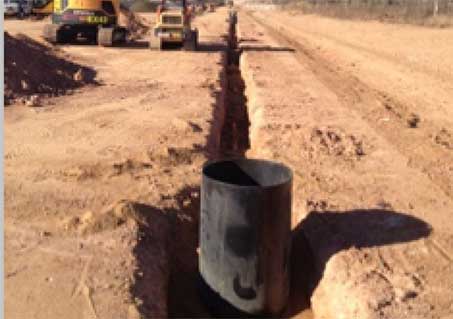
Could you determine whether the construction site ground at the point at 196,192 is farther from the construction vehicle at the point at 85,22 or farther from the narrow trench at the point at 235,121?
the construction vehicle at the point at 85,22

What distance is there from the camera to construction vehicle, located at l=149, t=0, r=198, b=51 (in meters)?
21.5

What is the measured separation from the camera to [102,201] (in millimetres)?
6781

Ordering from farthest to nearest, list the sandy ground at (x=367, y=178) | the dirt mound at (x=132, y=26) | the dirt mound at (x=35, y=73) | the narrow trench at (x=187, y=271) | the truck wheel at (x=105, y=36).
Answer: the dirt mound at (x=132, y=26) < the truck wheel at (x=105, y=36) < the dirt mound at (x=35, y=73) < the narrow trench at (x=187, y=271) < the sandy ground at (x=367, y=178)

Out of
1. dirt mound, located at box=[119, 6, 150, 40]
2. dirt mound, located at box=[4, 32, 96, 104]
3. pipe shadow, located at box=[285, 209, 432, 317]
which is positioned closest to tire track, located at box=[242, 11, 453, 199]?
pipe shadow, located at box=[285, 209, 432, 317]

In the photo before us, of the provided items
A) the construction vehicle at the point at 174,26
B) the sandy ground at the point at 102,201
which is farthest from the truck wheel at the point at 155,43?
the sandy ground at the point at 102,201

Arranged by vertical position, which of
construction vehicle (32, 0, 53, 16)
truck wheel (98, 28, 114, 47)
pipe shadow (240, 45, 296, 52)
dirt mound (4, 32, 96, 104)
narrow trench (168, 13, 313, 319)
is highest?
construction vehicle (32, 0, 53, 16)

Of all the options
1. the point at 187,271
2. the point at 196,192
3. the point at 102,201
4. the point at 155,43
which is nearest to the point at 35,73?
the point at 196,192

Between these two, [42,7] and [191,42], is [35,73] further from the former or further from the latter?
[42,7]

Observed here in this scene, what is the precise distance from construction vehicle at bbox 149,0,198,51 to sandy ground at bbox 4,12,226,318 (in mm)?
9116

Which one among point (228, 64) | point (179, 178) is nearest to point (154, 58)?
point (228, 64)

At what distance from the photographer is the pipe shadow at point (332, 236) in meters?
5.94

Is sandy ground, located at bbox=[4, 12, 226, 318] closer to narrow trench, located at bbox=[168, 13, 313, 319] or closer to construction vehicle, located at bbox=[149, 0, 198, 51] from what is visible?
narrow trench, located at bbox=[168, 13, 313, 319]

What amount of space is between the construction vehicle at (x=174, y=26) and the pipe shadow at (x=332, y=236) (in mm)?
15681

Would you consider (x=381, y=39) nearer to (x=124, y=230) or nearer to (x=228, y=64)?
(x=228, y=64)
